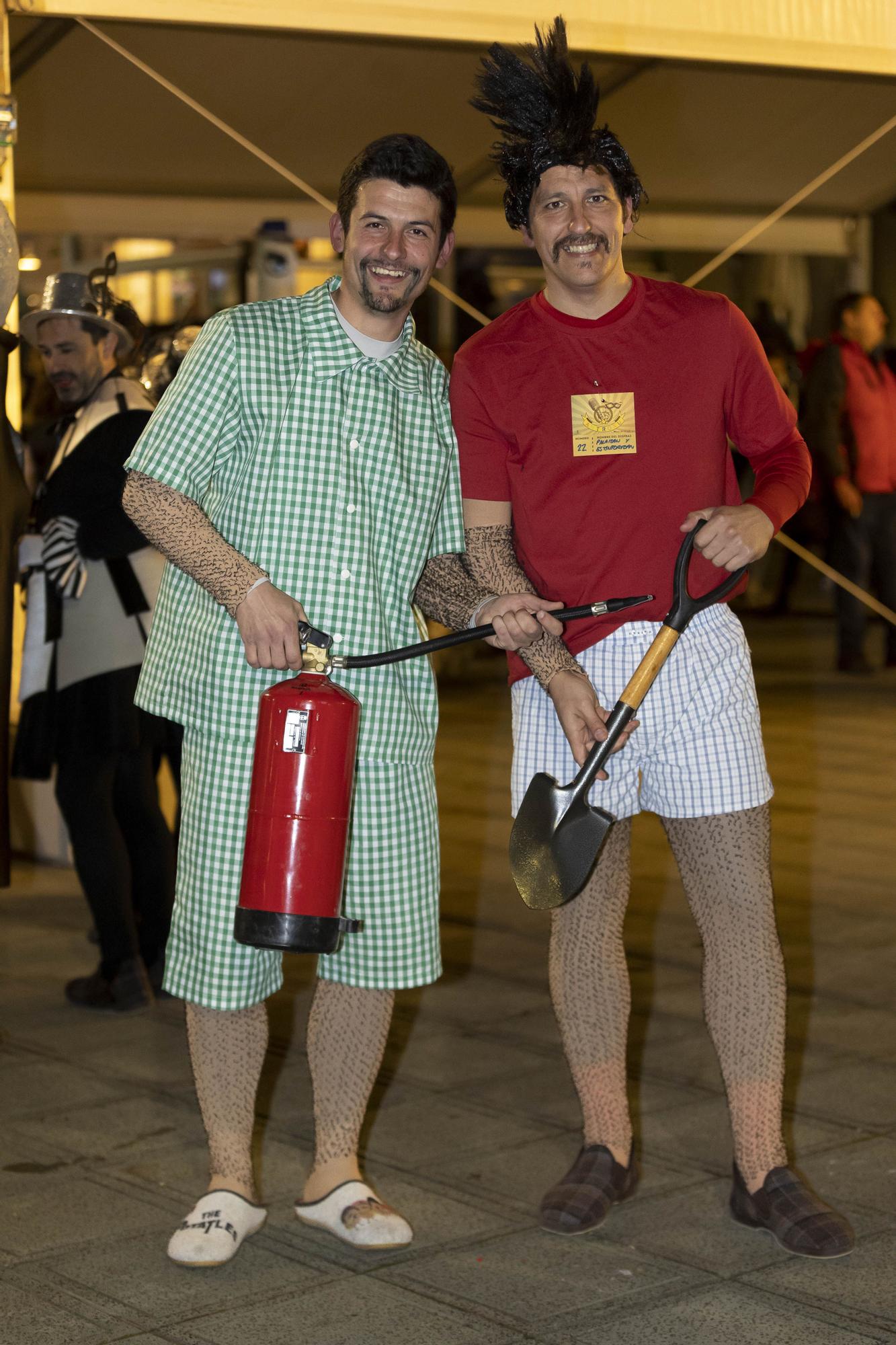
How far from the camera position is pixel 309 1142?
3562 millimetres

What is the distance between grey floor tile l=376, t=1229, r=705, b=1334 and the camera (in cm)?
280

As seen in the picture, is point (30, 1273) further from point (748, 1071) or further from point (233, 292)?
point (233, 292)

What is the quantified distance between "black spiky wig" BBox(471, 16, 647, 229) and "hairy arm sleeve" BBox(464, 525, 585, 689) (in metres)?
0.59

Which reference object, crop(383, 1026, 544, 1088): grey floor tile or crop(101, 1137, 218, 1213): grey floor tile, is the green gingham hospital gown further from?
crop(383, 1026, 544, 1088): grey floor tile

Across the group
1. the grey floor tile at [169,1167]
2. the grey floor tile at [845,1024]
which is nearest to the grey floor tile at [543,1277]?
the grey floor tile at [169,1167]

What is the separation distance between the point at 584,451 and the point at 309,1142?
4.95 feet

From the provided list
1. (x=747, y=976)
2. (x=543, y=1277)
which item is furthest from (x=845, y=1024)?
(x=543, y=1277)

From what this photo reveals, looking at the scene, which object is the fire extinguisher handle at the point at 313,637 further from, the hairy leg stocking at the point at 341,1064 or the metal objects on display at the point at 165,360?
the metal objects on display at the point at 165,360

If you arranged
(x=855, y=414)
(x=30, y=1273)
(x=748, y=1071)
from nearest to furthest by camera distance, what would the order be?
1. (x=30, y=1273)
2. (x=748, y=1071)
3. (x=855, y=414)

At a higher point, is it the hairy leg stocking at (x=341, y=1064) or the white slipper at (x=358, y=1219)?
the hairy leg stocking at (x=341, y=1064)

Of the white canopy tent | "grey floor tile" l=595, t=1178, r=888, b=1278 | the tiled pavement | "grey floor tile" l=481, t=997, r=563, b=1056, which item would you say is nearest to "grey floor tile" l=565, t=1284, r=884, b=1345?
the tiled pavement

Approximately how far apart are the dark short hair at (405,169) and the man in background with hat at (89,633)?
1681 millimetres

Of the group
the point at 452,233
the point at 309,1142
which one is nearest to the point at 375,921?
the point at 309,1142

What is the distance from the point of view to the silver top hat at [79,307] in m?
4.53
